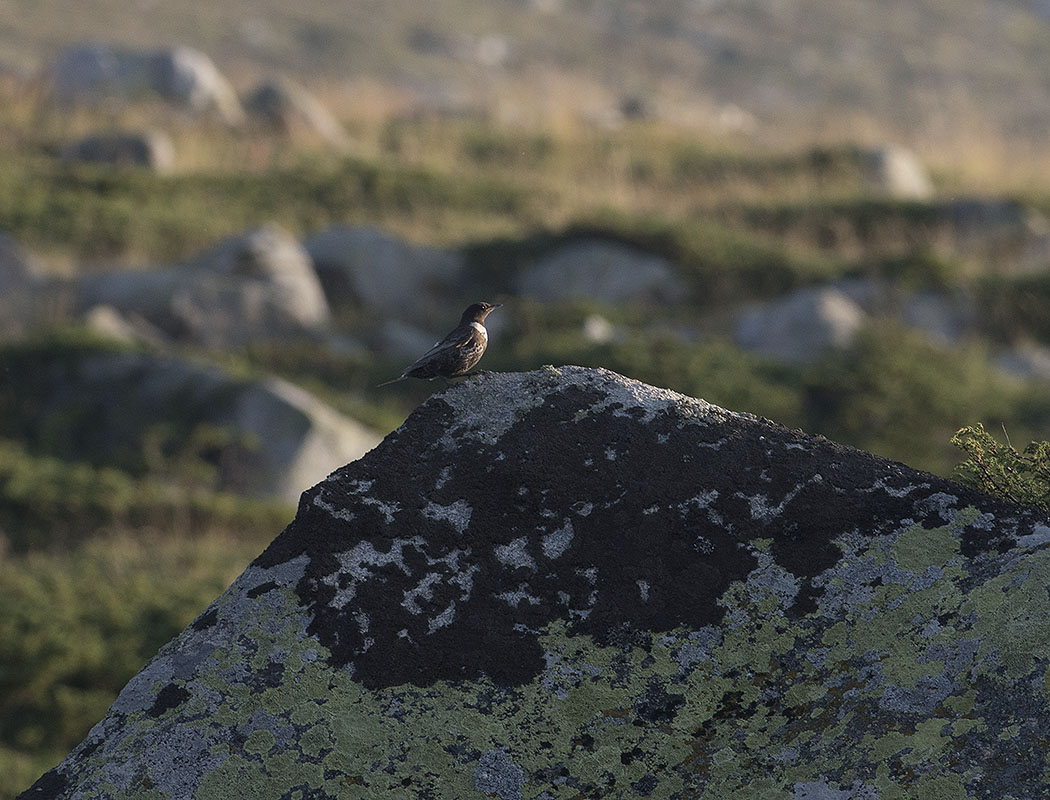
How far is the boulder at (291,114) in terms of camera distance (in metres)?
22.9

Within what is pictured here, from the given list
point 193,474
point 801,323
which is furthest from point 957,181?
point 193,474

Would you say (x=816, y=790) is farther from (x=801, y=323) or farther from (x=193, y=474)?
(x=801, y=323)

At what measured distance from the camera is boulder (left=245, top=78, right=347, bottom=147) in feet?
75.3

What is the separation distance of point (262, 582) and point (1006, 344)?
13.8m

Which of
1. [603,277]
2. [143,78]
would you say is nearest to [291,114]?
[143,78]

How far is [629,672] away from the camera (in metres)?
2.56

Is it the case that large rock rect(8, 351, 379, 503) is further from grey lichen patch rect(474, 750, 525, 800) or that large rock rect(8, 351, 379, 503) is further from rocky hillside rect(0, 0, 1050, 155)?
rocky hillside rect(0, 0, 1050, 155)

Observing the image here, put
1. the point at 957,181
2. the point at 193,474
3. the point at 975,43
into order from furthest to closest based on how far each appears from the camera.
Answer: the point at 975,43 → the point at 957,181 → the point at 193,474

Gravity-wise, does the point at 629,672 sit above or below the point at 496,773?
above

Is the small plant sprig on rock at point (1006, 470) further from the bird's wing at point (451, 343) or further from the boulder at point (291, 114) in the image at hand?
the boulder at point (291, 114)

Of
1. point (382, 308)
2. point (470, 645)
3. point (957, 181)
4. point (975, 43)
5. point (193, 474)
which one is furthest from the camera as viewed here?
point (975, 43)

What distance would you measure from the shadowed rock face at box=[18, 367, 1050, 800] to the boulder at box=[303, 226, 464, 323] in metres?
13.0

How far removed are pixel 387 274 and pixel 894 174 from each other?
10330mm

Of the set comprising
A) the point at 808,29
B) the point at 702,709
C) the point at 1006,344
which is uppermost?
the point at 808,29
